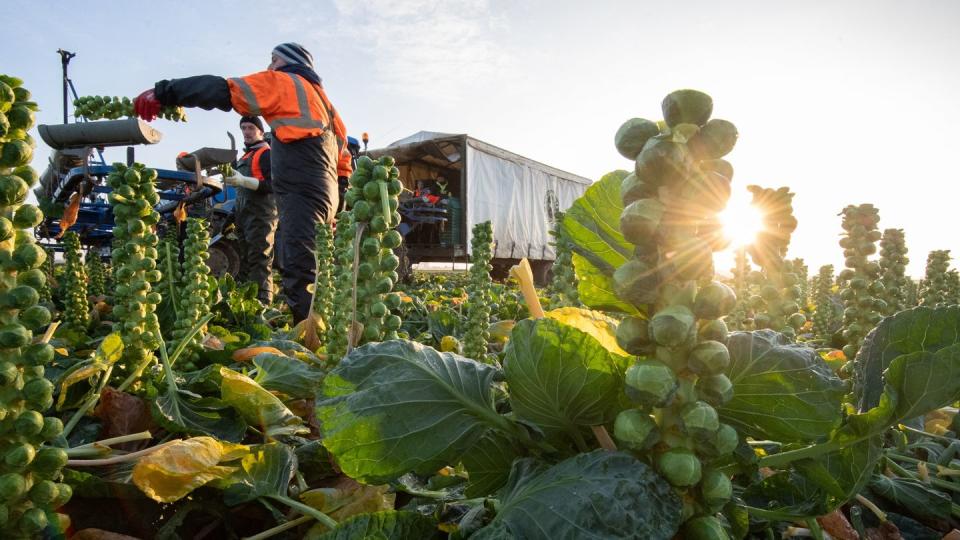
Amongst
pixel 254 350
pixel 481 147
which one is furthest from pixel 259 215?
pixel 481 147

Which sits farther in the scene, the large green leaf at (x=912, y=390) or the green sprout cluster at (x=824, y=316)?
the green sprout cluster at (x=824, y=316)

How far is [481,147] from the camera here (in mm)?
19641

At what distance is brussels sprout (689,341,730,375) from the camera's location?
62 cm

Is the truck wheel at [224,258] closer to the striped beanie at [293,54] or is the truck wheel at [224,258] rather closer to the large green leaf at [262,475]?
the striped beanie at [293,54]

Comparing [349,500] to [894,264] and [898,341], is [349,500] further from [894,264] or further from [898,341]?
[894,264]

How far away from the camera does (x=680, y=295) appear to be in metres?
0.63

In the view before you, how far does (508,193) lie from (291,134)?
16.2m

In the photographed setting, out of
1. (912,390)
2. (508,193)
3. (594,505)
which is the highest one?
(508,193)

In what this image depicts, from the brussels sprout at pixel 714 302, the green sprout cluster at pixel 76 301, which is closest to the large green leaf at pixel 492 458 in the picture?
the brussels sprout at pixel 714 302

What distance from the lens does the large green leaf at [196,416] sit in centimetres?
141

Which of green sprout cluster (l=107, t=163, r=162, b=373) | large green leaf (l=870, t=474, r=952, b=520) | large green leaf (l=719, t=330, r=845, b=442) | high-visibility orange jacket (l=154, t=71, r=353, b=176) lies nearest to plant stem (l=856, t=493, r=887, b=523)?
large green leaf (l=870, t=474, r=952, b=520)

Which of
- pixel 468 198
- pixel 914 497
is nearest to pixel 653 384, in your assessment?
pixel 914 497

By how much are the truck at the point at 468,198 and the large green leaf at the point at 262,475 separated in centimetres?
1500

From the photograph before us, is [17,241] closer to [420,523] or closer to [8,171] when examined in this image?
[8,171]
